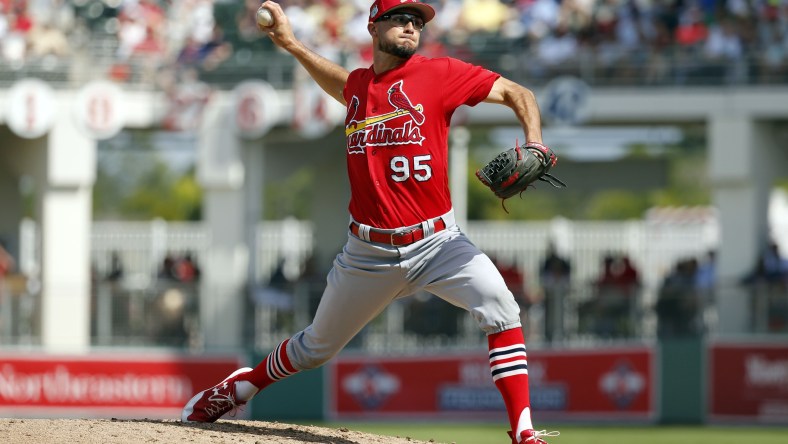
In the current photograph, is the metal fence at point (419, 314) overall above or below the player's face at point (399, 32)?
below

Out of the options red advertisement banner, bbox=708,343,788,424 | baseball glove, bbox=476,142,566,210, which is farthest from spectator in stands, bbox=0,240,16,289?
baseball glove, bbox=476,142,566,210

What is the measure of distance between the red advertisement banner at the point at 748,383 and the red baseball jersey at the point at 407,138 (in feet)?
37.8

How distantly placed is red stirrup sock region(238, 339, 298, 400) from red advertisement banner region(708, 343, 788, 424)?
11084mm

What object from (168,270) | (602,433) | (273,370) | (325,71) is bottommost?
(602,433)

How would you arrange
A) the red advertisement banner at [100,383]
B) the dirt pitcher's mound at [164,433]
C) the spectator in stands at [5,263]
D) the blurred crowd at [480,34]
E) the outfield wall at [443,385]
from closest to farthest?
the dirt pitcher's mound at [164,433] → the outfield wall at [443,385] → the red advertisement banner at [100,383] → the blurred crowd at [480,34] → the spectator in stands at [5,263]

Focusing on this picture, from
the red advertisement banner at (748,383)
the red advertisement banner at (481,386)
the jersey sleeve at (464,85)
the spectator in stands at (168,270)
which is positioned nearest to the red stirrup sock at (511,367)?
the jersey sleeve at (464,85)

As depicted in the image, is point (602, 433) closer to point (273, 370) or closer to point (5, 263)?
point (273, 370)

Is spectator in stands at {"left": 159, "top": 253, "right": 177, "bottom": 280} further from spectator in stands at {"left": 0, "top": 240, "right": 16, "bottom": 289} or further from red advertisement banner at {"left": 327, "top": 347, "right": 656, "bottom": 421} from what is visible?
red advertisement banner at {"left": 327, "top": 347, "right": 656, "bottom": 421}

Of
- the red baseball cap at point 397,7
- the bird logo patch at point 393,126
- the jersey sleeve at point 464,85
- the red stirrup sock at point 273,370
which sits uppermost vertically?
the red baseball cap at point 397,7

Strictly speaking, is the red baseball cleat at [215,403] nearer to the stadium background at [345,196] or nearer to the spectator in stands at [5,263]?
the stadium background at [345,196]

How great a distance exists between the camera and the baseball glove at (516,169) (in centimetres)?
647

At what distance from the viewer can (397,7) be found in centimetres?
655

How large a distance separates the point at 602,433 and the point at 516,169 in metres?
10.8

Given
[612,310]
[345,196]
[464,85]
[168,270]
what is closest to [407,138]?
[464,85]
